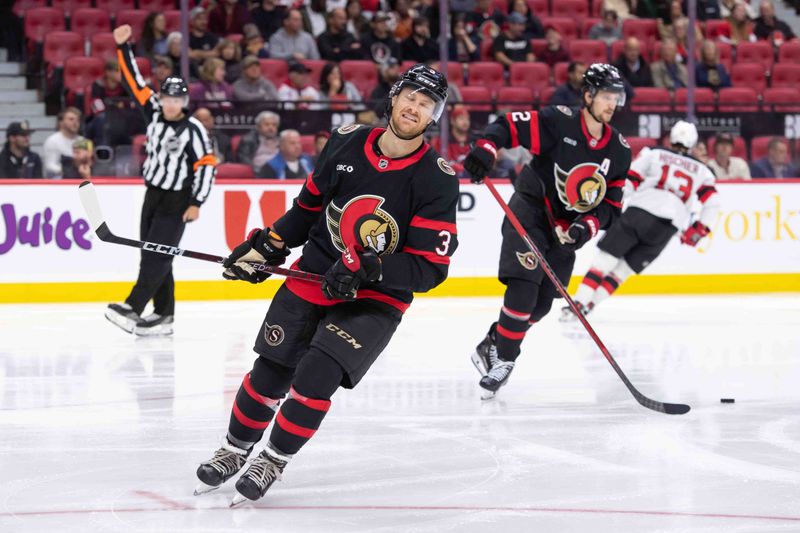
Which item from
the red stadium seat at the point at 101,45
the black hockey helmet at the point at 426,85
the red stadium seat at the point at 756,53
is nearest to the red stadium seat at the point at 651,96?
the red stadium seat at the point at 756,53

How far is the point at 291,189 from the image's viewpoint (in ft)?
28.2

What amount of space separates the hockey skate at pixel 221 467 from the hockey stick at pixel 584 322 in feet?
5.43

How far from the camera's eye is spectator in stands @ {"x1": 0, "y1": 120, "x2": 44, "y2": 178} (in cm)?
818

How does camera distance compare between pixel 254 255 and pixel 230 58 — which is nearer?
pixel 254 255

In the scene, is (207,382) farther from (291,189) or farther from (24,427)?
(291,189)

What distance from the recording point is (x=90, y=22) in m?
10.1

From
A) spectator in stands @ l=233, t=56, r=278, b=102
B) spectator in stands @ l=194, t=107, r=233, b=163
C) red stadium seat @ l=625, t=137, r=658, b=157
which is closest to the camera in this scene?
spectator in stands @ l=194, t=107, r=233, b=163

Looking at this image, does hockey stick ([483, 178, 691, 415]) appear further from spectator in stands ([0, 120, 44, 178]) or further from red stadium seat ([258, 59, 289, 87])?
red stadium seat ([258, 59, 289, 87])

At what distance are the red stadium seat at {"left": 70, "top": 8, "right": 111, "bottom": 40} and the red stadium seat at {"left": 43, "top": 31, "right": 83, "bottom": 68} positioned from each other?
332 millimetres

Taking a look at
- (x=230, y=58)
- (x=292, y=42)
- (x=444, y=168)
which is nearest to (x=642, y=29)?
(x=292, y=42)

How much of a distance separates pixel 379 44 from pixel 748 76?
340 centimetres

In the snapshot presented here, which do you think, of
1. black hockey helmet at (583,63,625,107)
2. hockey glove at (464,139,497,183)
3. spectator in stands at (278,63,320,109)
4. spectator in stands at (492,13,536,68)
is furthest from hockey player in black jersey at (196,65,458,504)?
spectator in stands at (492,13,536,68)

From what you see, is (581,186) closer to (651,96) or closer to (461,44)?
(651,96)

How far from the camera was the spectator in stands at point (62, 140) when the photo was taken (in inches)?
327
